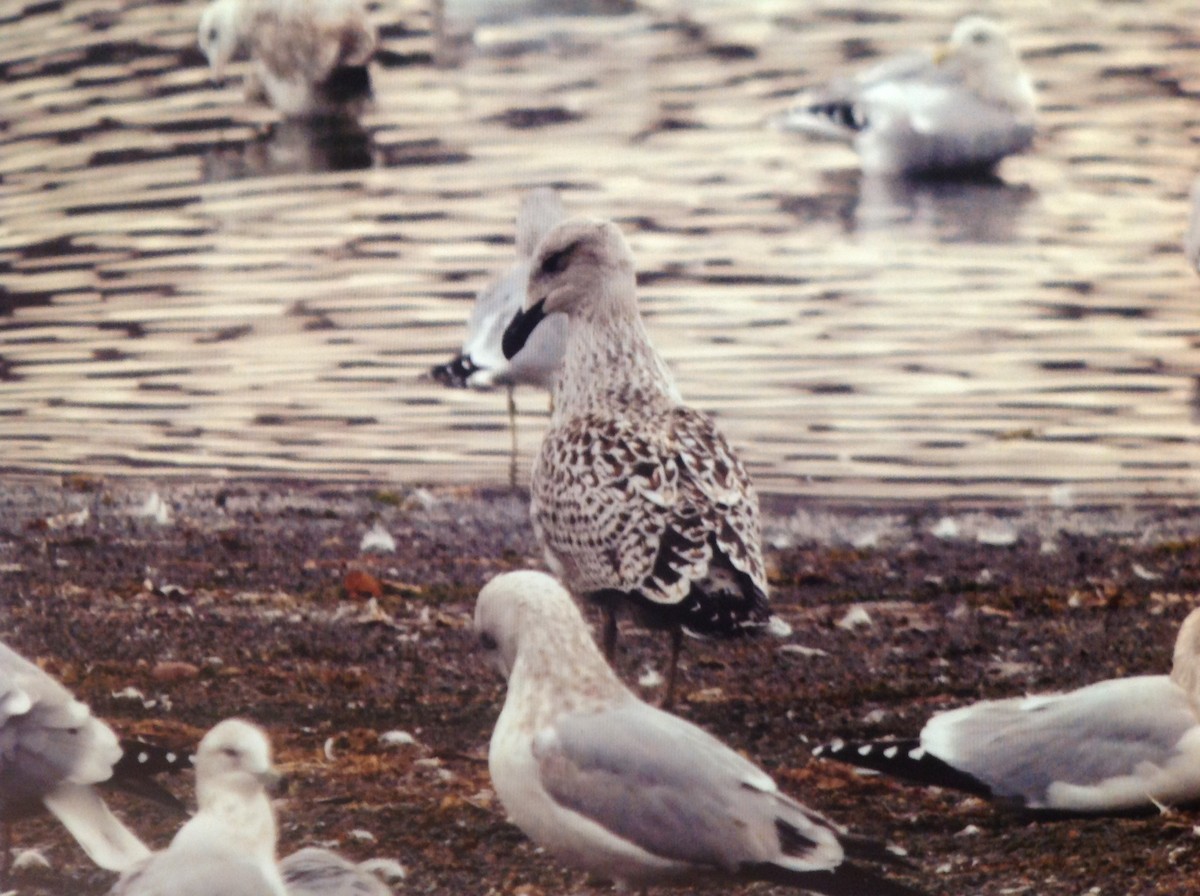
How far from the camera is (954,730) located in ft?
7.66

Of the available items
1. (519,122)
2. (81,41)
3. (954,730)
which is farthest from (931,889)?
(81,41)

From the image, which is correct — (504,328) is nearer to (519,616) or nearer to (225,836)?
(519,616)

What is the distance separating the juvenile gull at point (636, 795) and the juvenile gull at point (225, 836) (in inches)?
10.4

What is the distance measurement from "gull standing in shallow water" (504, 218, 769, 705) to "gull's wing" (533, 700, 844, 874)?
0.27m

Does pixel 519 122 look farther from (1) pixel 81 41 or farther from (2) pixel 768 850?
(2) pixel 768 850

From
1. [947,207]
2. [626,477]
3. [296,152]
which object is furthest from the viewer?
[947,207]

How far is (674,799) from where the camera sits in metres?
2.02

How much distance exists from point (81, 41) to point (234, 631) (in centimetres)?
107

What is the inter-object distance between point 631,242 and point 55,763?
1.22 meters

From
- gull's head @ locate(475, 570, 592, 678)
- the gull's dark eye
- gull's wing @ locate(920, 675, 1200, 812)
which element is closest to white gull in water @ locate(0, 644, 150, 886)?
gull's head @ locate(475, 570, 592, 678)

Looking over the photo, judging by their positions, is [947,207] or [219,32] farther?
[947,207]

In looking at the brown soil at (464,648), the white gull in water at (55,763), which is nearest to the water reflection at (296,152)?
the brown soil at (464,648)

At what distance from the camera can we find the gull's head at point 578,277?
8.18 ft

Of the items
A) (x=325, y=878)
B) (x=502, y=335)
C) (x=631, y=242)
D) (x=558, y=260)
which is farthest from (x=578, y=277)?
(x=325, y=878)
